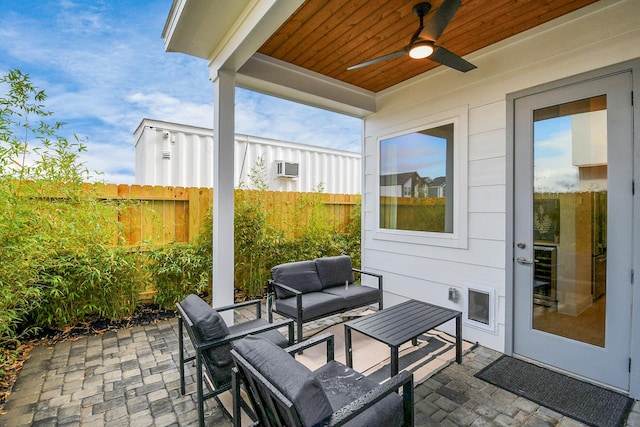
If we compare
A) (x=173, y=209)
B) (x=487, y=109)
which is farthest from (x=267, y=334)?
(x=487, y=109)

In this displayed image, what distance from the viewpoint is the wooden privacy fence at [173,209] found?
13.1ft

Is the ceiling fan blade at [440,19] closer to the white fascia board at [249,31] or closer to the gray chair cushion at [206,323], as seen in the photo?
the white fascia board at [249,31]

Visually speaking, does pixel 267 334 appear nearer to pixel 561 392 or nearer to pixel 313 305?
pixel 313 305

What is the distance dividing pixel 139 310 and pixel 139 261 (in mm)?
744

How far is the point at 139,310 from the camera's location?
409 cm

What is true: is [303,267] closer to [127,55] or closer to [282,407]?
[282,407]

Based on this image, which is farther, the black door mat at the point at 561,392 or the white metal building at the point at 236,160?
the white metal building at the point at 236,160

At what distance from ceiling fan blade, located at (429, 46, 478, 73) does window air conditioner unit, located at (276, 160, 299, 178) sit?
444 centimetres

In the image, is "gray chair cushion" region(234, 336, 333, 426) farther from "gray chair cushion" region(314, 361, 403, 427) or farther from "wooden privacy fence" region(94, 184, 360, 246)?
"wooden privacy fence" region(94, 184, 360, 246)

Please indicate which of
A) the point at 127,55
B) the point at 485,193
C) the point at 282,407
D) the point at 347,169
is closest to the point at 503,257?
the point at 485,193

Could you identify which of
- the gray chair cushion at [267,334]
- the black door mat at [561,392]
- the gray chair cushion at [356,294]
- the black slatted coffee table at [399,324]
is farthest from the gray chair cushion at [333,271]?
the black door mat at [561,392]

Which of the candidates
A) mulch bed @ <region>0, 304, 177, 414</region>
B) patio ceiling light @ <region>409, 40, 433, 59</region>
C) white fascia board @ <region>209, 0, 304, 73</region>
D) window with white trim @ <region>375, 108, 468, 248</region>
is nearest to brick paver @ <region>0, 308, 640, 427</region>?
mulch bed @ <region>0, 304, 177, 414</region>

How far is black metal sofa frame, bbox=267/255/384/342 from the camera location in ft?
10.2

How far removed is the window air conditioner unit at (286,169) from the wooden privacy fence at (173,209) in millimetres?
1495
